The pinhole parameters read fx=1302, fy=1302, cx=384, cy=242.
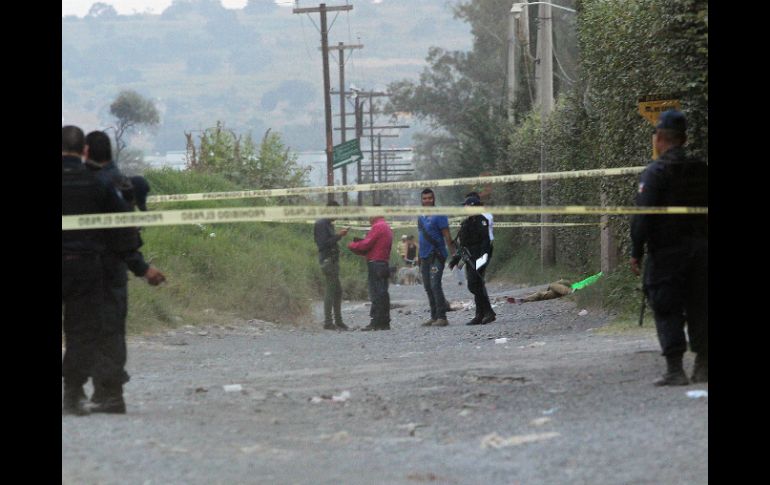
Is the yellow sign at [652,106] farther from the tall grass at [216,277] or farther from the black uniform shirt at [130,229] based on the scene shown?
the tall grass at [216,277]

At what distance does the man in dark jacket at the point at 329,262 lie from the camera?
17.9 m

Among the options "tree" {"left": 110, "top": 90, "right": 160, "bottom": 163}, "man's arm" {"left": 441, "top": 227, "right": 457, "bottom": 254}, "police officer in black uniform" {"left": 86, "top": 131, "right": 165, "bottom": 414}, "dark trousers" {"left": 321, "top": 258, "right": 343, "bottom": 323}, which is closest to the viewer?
"police officer in black uniform" {"left": 86, "top": 131, "right": 165, "bottom": 414}

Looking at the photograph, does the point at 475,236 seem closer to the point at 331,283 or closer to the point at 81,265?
the point at 331,283

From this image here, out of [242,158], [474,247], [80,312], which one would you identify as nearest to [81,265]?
[80,312]

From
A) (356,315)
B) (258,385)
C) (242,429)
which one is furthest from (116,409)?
(356,315)

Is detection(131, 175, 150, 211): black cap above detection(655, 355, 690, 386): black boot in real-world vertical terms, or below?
above

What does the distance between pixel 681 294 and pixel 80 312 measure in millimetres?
3898

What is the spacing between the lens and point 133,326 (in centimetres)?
1492

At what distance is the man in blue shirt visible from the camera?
16875 mm

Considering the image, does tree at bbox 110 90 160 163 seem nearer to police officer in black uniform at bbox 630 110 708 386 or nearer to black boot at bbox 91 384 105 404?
black boot at bbox 91 384 105 404

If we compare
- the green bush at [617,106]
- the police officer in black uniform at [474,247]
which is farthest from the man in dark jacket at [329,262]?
the green bush at [617,106]

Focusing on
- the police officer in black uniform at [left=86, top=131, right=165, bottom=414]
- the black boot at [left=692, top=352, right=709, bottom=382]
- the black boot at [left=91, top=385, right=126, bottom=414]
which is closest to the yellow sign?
Answer: the black boot at [left=692, top=352, right=709, bottom=382]
